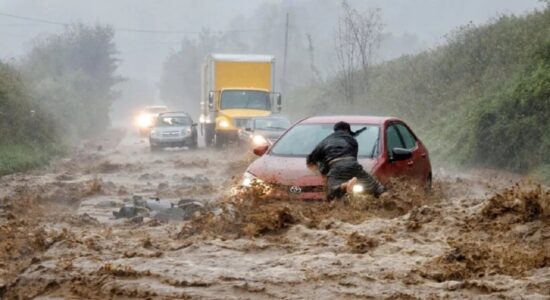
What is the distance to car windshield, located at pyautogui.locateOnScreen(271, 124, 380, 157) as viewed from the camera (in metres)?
10.9

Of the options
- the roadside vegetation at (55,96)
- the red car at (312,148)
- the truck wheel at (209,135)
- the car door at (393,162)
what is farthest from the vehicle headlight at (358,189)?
the truck wheel at (209,135)

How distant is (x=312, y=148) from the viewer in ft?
35.9

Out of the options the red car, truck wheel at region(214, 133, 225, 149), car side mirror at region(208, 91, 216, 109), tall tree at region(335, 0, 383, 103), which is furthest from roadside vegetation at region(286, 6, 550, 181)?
car side mirror at region(208, 91, 216, 109)

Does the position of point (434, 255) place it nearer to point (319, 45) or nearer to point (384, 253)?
point (384, 253)

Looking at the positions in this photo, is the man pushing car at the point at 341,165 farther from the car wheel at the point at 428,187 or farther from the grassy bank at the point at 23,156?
the grassy bank at the point at 23,156

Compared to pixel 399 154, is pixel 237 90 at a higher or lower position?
higher

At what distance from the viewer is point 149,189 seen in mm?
17688

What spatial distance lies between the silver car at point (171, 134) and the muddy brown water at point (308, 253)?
69.8 ft

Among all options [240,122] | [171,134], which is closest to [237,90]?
[240,122]

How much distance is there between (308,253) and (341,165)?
2458mm

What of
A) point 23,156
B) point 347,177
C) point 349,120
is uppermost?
point 349,120

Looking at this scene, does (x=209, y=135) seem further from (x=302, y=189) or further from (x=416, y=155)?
(x=302, y=189)

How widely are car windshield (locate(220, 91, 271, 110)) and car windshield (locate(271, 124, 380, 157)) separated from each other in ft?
62.7

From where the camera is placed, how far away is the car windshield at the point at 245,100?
3078cm
